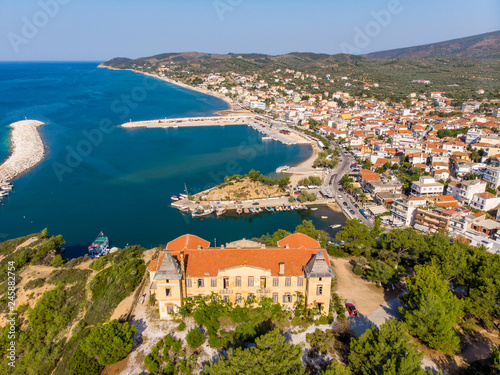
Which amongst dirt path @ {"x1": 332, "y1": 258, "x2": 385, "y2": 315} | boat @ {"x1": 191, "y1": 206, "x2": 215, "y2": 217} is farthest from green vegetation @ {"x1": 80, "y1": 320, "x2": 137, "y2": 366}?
boat @ {"x1": 191, "y1": 206, "x2": 215, "y2": 217}

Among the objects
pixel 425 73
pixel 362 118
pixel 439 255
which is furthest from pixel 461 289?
pixel 425 73

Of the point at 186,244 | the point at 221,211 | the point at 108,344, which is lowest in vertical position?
the point at 221,211

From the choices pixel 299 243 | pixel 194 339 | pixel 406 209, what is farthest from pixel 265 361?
pixel 406 209

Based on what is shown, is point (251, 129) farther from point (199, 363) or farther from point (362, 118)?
point (199, 363)

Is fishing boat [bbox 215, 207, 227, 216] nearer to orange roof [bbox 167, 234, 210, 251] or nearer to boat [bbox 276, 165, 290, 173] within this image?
boat [bbox 276, 165, 290, 173]

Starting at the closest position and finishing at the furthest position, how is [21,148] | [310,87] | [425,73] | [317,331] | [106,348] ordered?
[106,348] → [317,331] → [21,148] → [310,87] → [425,73]

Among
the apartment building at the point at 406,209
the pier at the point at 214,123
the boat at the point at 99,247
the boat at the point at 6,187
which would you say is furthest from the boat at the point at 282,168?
the boat at the point at 6,187

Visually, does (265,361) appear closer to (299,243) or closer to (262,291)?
(262,291)
